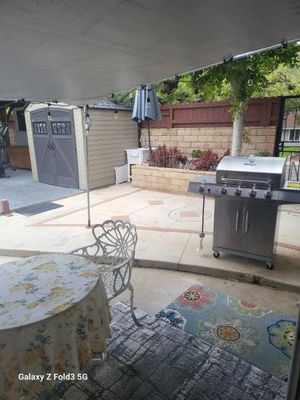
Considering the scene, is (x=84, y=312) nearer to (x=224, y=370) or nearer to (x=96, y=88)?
(x=224, y=370)

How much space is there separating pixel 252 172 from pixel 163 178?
4.43m

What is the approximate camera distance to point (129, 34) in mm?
1711

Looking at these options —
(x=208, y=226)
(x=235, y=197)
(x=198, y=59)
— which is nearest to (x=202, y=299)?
(x=235, y=197)

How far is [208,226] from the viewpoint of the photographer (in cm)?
504

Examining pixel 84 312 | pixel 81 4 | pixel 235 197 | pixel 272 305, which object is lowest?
pixel 272 305

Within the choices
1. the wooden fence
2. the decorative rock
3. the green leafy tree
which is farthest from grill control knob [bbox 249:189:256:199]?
the decorative rock

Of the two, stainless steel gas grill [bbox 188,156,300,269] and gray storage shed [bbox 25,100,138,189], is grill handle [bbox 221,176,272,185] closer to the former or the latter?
stainless steel gas grill [bbox 188,156,300,269]

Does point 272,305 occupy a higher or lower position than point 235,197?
lower

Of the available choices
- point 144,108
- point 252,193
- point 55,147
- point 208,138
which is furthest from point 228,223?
point 55,147

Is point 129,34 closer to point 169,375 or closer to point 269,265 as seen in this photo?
point 169,375

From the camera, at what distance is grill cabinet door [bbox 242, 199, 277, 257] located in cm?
330

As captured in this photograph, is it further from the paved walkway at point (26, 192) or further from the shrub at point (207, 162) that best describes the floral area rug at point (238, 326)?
the paved walkway at point (26, 192)

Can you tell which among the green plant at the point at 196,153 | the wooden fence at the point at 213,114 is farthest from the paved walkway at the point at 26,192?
the wooden fence at the point at 213,114

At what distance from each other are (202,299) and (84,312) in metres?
1.71
